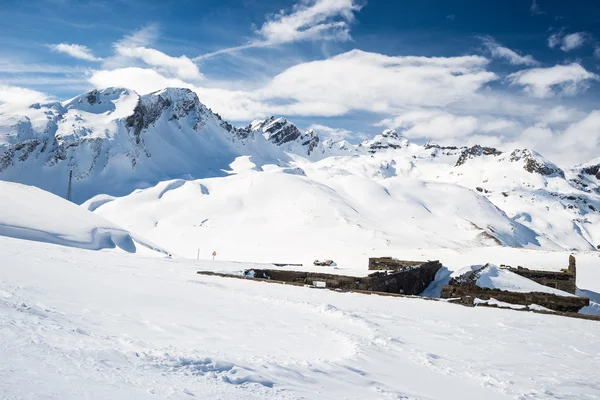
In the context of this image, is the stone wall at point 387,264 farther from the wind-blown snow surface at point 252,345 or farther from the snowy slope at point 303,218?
the wind-blown snow surface at point 252,345

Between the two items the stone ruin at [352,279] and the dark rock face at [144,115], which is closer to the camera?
the stone ruin at [352,279]

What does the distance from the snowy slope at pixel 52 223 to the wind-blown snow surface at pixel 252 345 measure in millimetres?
12736

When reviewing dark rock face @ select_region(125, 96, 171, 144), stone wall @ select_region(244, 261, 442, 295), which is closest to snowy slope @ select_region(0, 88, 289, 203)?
dark rock face @ select_region(125, 96, 171, 144)

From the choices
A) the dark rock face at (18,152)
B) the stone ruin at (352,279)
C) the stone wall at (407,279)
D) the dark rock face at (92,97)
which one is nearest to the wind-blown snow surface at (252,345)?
the stone ruin at (352,279)

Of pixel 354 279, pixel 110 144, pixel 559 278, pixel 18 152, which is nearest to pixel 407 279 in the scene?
pixel 354 279

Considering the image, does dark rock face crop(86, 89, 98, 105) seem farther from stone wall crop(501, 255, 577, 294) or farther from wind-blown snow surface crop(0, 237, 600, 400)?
stone wall crop(501, 255, 577, 294)

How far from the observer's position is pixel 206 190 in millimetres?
65312

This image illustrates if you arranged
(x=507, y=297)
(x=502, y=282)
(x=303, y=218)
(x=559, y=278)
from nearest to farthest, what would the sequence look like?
(x=507, y=297) → (x=502, y=282) → (x=559, y=278) → (x=303, y=218)

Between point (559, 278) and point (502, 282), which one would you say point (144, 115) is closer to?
point (559, 278)

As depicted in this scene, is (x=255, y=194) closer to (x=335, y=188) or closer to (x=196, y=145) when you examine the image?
(x=335, y=188)

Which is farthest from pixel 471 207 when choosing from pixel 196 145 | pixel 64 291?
pixel 64 291

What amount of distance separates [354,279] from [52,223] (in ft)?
56.7

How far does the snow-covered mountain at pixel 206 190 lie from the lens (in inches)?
1859

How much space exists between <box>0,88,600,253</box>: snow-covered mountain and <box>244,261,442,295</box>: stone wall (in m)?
18.3
